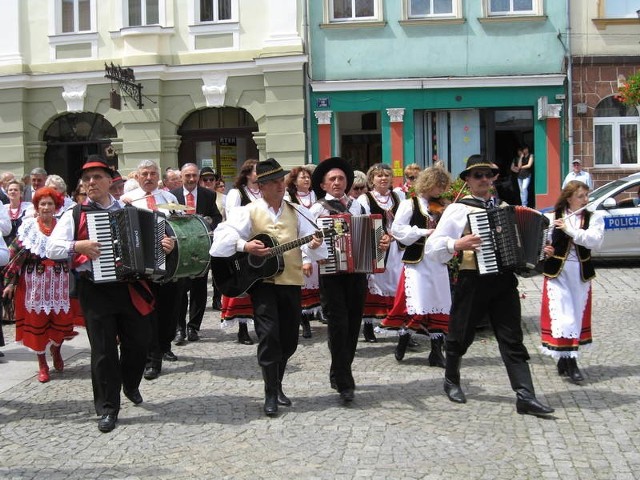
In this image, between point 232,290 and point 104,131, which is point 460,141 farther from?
point 232,290

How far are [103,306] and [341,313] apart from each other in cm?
187

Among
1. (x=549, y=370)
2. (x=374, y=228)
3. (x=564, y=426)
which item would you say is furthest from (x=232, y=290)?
(x=549, y=370)

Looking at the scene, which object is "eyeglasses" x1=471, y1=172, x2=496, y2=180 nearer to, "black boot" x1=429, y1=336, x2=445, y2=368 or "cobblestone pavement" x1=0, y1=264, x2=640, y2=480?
"cobblestone pavement" x1=0, y1=264, x2=640, y2=480

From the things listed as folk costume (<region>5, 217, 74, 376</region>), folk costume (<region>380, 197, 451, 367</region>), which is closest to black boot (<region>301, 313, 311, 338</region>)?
folk costume (<region>380, 197, 451, 367</region>)

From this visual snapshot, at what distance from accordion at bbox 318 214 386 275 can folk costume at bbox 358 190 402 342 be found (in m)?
1.53

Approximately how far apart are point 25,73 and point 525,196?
12.3 m

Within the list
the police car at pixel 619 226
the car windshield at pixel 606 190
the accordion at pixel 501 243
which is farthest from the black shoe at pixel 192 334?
the car windshield at pixel 606 190

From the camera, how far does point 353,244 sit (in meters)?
6.99

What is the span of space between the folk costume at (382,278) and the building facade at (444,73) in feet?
34.2

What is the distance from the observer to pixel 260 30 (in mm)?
20078

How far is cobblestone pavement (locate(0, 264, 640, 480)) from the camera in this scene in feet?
17.6

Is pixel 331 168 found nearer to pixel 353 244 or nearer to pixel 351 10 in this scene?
pixel 353 244

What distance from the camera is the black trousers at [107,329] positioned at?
20.6ft

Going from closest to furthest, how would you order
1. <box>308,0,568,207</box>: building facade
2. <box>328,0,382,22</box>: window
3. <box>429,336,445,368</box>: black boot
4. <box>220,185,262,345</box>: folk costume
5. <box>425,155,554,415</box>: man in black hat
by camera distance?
<box>425,155,554,415</box>: man in black hat < <box>429,336,445,368</box>: black boot < <box>220,185,262,345</box>: folk costume < <box>308,0,568,207</box>: building facade < <box>328,0,382,22</box>: window
